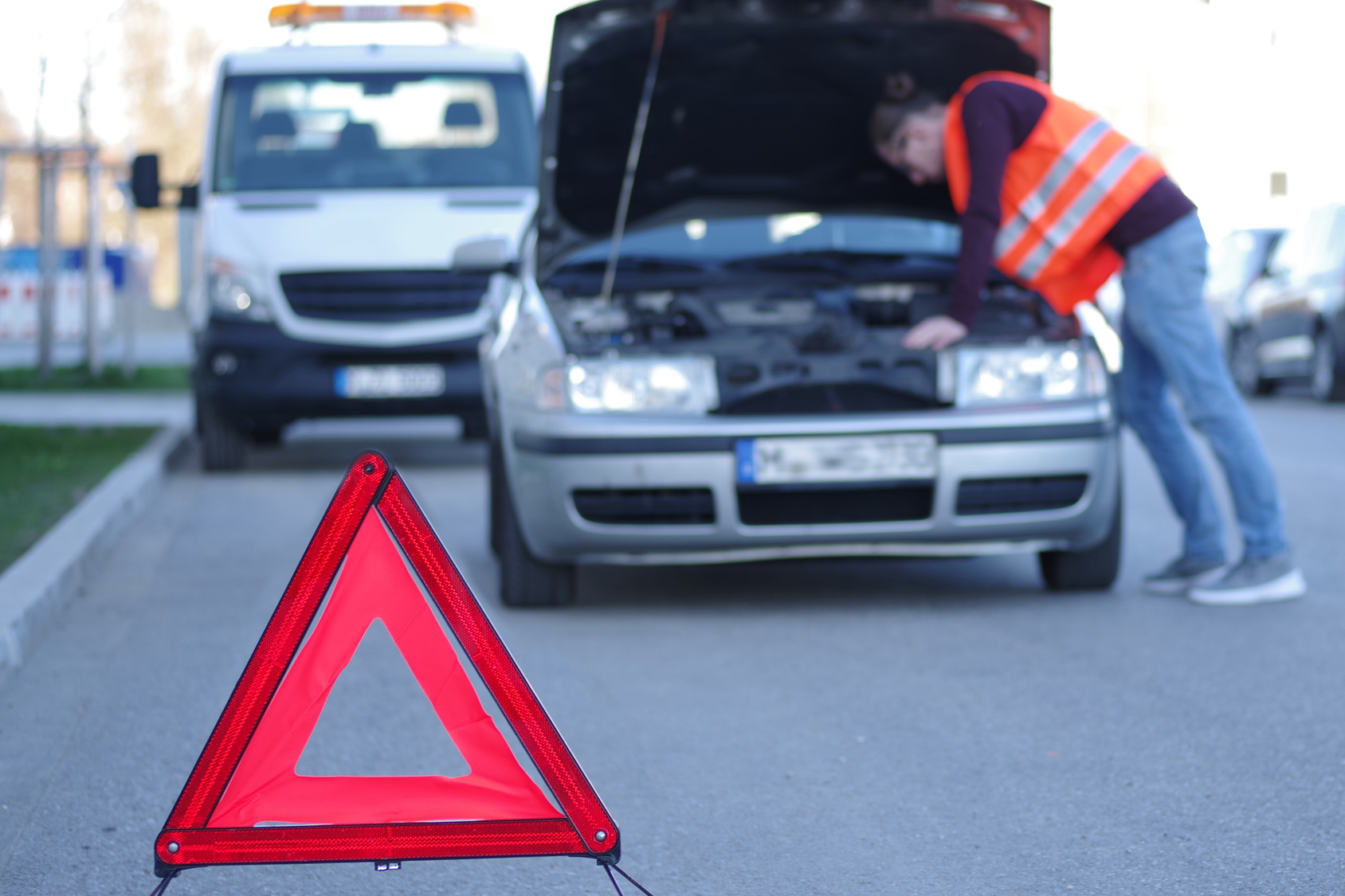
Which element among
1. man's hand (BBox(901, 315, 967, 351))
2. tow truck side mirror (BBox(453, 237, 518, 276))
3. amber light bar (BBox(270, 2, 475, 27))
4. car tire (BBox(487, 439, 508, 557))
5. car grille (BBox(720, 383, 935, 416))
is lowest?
car tire (BBox(487, 439, 508, 557))

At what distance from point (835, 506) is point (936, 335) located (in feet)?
1.97

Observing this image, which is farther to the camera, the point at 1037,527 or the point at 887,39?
the point at 887,39

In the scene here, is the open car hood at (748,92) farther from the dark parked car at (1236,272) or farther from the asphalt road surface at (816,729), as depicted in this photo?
the dark parked car at (1236,272)

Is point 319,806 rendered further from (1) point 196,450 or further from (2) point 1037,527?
(1) point 196,450

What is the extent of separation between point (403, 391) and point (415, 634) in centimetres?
777

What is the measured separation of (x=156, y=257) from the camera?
73.9 meters

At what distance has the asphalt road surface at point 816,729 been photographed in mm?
3582

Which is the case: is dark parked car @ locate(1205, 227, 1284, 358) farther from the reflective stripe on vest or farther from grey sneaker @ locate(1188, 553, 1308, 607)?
the reflective stripe on vest

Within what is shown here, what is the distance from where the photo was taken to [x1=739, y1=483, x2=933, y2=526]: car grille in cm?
605

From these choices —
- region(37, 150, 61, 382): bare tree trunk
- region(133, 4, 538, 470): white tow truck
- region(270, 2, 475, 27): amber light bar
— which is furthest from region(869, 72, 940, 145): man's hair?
region(37, 150, 61, 382): bare tree trunk

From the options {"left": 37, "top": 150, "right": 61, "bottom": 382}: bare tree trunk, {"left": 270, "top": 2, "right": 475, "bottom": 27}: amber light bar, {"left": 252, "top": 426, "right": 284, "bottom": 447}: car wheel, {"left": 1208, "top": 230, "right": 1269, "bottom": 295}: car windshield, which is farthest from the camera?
{"left": 1208, "top": 230, "right": 1269, "bottom": 295}: car windshield

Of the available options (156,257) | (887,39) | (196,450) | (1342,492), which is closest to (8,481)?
(196,450)

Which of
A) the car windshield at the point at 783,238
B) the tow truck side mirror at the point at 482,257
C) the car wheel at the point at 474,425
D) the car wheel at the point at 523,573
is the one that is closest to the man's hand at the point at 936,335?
the car windshield at the point at 783,238

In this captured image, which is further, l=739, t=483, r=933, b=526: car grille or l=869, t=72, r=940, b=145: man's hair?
l=869, t=72, r=940, b=145: man's hair
